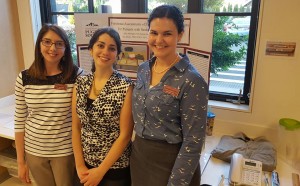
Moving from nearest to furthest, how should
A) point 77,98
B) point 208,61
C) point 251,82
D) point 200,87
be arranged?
1. point 200,87
2. point 77,98
3. point 208,61
4. point 251,82

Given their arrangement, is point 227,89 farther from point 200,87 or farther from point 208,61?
point 200,87

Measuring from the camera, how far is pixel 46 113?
1.44 meters

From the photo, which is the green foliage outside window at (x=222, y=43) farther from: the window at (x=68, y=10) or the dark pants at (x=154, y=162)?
the dark pants at (x=154, y=162)

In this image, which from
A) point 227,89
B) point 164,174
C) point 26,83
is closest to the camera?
point 164,174

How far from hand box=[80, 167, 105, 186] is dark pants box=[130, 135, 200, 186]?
18cm

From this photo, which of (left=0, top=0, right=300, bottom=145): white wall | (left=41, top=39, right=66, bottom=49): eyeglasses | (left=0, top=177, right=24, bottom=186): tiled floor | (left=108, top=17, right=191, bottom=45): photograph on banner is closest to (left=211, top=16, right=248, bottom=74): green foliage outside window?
(left=0, top=0, right=300, bottom=145): white wall

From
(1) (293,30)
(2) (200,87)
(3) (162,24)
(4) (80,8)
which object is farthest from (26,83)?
(1) (293,30)

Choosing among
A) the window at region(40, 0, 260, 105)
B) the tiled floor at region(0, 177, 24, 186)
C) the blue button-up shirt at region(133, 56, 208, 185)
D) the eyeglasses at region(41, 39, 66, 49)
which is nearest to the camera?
the blue button-up shirt at region(133, 56, 208, 185)

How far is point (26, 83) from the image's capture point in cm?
146

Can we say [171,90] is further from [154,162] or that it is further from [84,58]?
[84,58]

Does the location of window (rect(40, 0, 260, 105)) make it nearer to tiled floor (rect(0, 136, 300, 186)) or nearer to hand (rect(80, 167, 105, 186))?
tiled floor (rect(0, 136, 300, 186))

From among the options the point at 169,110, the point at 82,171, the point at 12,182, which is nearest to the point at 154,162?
the point at 169,110

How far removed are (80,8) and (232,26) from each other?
5.09 feet

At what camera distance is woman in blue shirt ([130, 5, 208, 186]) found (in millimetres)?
1031
